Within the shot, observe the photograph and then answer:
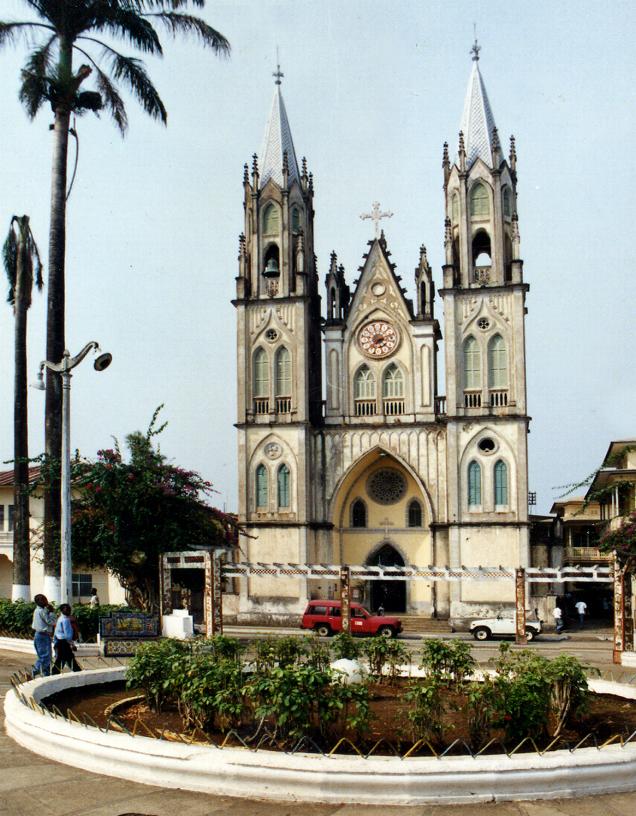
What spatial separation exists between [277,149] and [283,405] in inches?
511

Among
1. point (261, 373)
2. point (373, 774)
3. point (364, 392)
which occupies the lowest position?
point (373, 774)

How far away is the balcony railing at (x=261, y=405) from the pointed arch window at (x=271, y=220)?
25.8 feet

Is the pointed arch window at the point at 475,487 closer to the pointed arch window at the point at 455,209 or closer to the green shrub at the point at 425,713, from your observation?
the pointed arch window at the point at 455,209

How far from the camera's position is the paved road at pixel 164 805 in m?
7.97

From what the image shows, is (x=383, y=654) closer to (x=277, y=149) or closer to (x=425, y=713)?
(x=425, y=713)

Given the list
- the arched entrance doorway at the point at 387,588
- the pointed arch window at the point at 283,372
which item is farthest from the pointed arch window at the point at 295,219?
the arched entrance doorway at the point at 387,588

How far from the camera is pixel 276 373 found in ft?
145

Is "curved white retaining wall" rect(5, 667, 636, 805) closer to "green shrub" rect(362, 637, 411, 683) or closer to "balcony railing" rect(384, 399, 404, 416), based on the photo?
"green shrub" rect(362, 637, 411, 683)

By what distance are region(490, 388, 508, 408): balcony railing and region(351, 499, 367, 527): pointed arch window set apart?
25.9ft

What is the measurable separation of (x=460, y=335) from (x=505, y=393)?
314cm

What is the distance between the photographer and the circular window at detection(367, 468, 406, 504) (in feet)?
148

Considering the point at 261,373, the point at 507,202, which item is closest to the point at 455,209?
the point at 507,202

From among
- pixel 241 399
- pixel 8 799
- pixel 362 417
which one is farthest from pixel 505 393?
pixel 8 799

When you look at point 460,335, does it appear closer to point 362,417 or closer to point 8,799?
point 362,417
